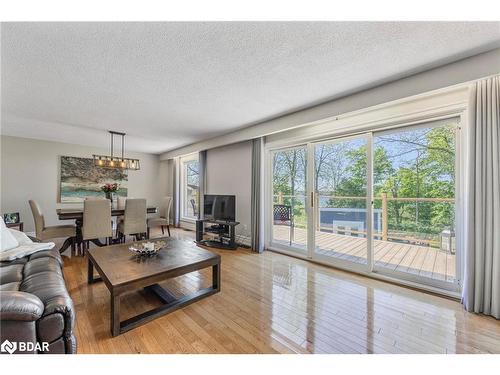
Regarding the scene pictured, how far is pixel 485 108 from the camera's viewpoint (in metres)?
1.97


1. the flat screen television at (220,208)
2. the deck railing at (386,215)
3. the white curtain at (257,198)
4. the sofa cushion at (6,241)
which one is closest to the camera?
the sofa cushion at (6,241)

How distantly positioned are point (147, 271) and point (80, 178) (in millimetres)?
5399

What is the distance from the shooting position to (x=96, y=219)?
3799 mm

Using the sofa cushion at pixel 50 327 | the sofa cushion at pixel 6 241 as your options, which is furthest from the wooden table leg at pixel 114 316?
the sofa cushion at pixel 6 241

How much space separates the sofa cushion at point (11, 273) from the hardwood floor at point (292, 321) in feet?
1.92

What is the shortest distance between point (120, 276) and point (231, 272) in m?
1.52

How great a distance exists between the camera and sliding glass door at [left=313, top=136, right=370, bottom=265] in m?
3.09

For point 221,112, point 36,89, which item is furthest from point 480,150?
point 36,89

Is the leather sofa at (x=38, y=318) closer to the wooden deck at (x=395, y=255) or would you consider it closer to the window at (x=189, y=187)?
the wooden deck at (x=395, y=255)

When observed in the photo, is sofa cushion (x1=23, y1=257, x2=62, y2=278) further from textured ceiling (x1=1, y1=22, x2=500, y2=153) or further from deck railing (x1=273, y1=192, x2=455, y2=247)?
deck railing (x1=273, y1=192, x2=455, y2=247)

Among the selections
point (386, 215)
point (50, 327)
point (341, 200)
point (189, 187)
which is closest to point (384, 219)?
point (386, 215)

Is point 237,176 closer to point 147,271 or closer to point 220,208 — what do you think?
point 220,208

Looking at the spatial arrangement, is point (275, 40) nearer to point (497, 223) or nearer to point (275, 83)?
point (275, 83)

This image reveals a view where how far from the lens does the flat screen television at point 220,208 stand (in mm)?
4441
